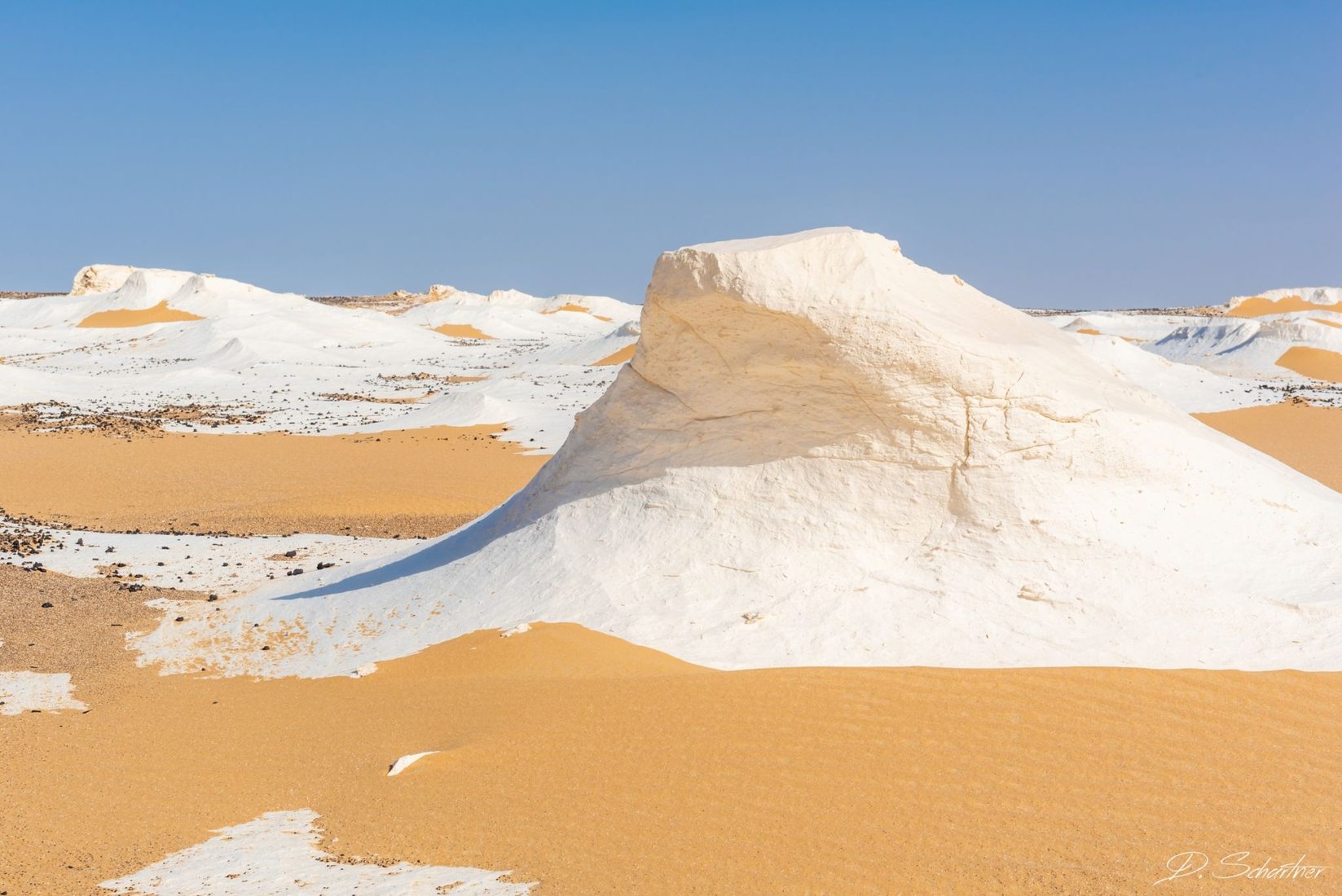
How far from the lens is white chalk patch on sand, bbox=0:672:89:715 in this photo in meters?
7.65

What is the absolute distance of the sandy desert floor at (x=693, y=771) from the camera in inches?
193

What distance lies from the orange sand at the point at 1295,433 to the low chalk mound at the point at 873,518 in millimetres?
12590

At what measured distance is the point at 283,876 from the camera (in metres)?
4.92

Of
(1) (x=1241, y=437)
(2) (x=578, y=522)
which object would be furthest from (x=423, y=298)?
(2) (x=578, y=522)

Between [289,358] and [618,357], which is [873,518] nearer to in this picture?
[618,357]

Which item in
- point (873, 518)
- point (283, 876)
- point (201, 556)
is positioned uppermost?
point (873, 518)

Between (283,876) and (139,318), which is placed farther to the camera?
(139,318)

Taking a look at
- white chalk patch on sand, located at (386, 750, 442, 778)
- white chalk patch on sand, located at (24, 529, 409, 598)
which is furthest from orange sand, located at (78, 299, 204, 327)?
white chalk patch on sand, located at (386, 750, 442, 778)

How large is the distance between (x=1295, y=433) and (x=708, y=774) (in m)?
21.1

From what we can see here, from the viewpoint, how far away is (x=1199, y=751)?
5.83 m

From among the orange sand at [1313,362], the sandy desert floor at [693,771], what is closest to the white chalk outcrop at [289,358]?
the sandy desert floor at [693,771]

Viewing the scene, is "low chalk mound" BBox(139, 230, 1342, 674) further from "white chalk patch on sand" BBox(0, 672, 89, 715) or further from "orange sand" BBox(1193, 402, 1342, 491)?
"orange sand" BBox(1193, 402, 1342, 491)

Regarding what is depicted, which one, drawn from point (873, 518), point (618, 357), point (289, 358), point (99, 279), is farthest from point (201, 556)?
point (99, 279)

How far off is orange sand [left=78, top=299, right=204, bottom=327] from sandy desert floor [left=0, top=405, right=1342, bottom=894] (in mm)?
47447
